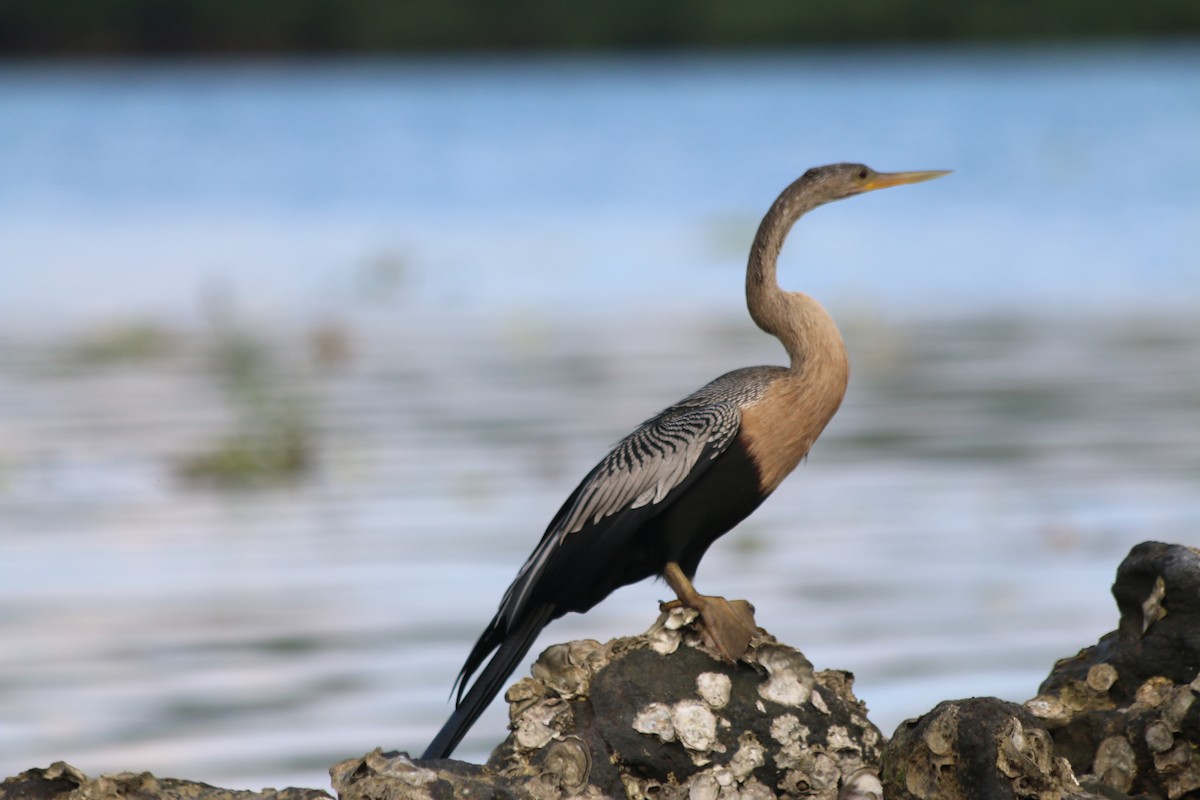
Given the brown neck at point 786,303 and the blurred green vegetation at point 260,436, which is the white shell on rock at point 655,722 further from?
the blurred green vegetation at point 260,436

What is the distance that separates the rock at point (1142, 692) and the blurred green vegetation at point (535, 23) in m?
32.8

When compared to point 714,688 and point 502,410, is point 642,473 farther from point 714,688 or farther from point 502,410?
point 502,410

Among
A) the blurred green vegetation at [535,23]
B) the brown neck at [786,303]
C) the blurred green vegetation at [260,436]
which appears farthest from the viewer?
the blurred green vegetation at [535,23]

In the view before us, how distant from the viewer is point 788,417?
3.70 metres

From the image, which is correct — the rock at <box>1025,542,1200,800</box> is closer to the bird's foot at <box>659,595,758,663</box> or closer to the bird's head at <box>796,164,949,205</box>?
the bird's foot at <box>659,595,758,663</box>

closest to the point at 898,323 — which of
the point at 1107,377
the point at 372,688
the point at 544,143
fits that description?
the point at 1107,377

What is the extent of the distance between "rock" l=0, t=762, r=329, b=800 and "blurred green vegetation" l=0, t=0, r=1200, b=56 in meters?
32.7

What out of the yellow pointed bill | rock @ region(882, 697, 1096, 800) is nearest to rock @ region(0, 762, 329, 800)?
rock @ region(882, 697, 1096, 800)

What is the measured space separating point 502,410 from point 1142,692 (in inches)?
205

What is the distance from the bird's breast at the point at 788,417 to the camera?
12.1 feet

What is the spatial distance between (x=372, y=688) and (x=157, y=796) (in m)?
1.71

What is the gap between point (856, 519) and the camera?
6.43 meters

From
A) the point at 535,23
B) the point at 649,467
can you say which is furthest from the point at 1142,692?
the point at 535,23

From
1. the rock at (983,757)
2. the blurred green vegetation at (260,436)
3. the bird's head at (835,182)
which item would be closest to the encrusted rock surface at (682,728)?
the rock at (983,757)
